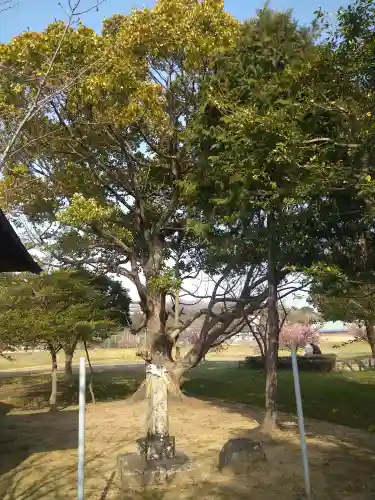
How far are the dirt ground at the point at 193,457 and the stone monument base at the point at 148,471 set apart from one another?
19cm

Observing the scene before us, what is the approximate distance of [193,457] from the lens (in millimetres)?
9453

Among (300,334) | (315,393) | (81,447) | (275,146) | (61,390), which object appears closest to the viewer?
(81,447)

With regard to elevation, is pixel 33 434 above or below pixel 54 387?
below

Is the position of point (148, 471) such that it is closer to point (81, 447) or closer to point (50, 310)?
point (81, 447)

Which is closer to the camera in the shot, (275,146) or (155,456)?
(155,456)

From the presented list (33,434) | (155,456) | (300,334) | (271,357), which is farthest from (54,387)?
(300,334)

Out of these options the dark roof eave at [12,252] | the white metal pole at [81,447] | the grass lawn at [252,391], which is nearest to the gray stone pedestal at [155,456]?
the white metal pole at [81,447]

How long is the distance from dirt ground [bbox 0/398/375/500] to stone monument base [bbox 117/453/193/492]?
0.61 feet

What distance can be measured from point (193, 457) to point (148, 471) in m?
1.96

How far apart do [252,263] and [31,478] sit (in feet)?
33.2

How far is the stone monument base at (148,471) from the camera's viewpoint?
7.67 metres

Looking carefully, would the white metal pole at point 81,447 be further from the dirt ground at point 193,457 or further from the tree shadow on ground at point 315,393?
the tree shadow on ground at point 315,393

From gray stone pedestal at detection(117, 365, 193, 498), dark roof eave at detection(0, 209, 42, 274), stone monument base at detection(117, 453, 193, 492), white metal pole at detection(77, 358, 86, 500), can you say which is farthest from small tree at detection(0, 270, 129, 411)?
white metal pole at detection(77, 358, 86, 500)

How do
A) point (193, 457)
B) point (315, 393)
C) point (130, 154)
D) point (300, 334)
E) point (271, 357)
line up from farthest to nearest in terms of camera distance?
point (300, 334) → point (315, 393) → point (130, 154) → point (271, 357) → point (193, 457)
